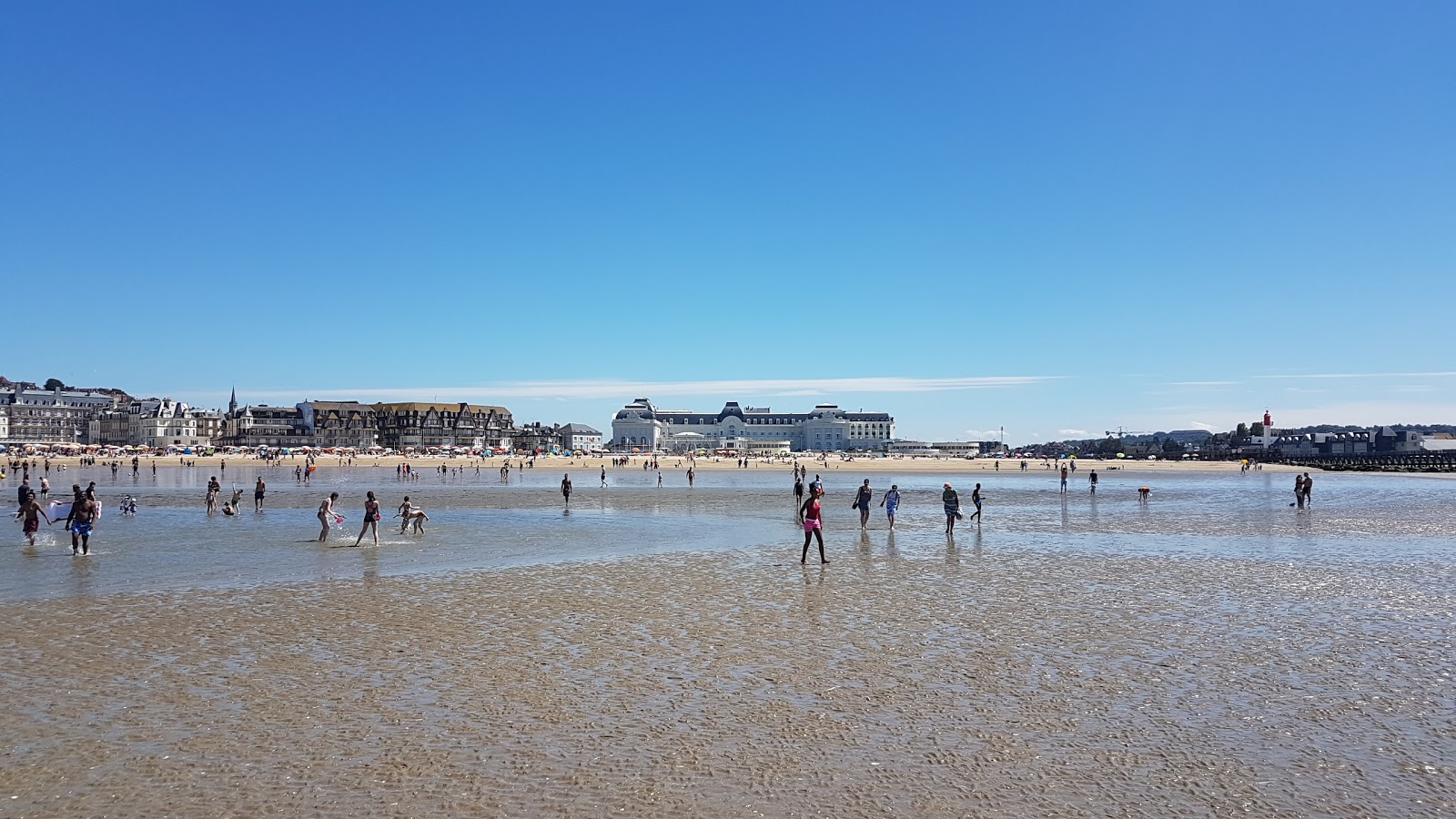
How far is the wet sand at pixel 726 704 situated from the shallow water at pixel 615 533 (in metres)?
3.64

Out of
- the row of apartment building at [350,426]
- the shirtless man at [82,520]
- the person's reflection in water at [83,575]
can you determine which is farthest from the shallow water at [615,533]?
the row of apartment building at [350,426]

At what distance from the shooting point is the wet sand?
623 cm

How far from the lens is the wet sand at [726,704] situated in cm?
623

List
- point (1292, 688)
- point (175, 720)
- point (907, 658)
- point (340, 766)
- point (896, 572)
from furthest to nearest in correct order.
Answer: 1. point (896, 572)
2. point (907, 658)
3. point (1292, 688)
4. point (175, 720)
5. point (340, 766)

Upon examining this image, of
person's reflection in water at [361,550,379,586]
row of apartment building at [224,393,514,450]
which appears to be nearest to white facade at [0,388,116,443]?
row of apartment building at [224,393,514,450]

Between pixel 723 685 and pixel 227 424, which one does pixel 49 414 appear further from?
pixel 723 685

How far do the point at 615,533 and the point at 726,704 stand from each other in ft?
56.7

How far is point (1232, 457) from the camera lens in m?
170

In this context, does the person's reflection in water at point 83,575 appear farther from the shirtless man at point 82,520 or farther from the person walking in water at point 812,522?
the person walking in water at point 812,522

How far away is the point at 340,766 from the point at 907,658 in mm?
5788

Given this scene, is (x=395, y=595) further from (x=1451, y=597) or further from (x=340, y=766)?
(x=1451, y=597)

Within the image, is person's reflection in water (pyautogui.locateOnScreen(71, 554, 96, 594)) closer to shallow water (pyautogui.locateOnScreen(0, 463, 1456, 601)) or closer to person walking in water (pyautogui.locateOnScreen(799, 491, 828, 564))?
shallow water (pyautogui.locateOnScreen(0, 463, 1456, 601))

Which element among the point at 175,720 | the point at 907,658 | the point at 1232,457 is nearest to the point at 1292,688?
the point at 907,658

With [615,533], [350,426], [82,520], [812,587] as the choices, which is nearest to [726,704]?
[812,587]
